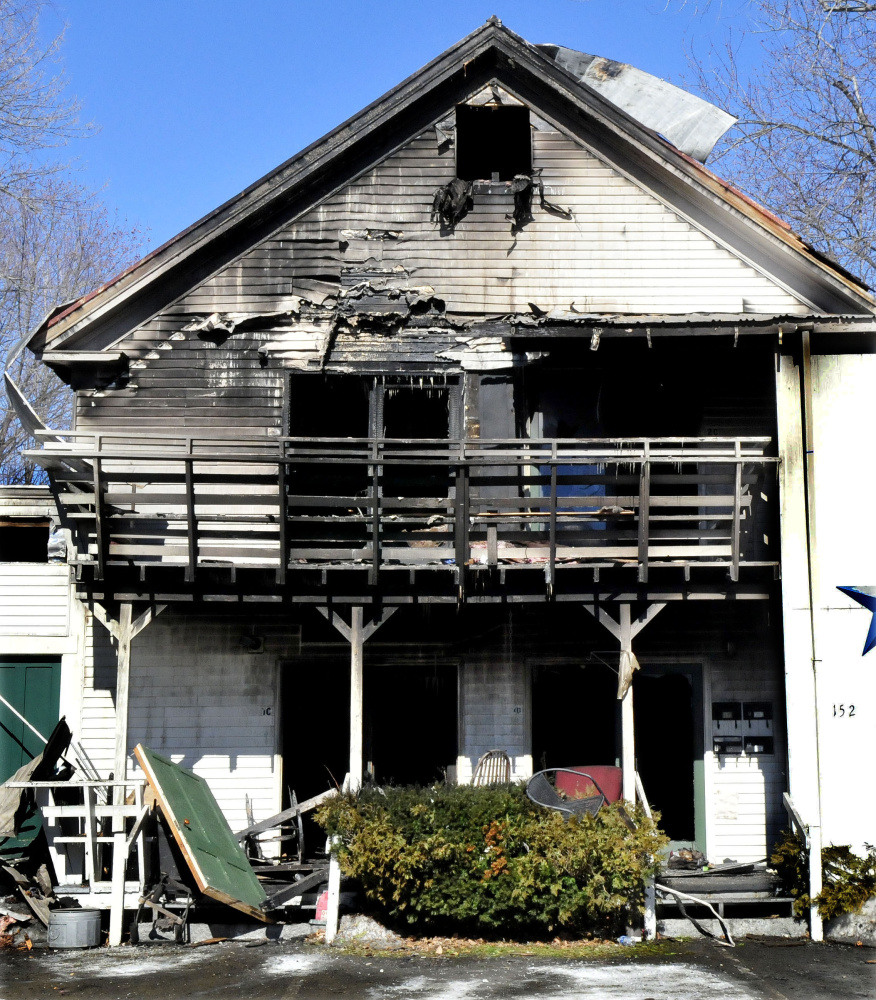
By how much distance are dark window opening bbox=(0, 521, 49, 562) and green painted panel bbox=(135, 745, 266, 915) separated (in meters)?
3.63

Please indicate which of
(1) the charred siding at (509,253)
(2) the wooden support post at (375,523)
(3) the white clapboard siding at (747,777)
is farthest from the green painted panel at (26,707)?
(3) the white clapboard siding at (747,777)

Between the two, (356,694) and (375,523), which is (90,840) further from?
(375,523)

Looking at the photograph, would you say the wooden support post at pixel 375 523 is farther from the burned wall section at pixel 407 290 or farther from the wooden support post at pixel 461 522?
the burned wall section at pixel 407 290

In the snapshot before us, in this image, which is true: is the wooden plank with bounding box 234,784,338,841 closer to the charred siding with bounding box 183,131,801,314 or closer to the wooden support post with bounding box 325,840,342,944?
the wooden support post with bounding box 325,840,342,944

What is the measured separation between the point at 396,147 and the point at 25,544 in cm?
679

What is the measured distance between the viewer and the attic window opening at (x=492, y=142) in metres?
14.0

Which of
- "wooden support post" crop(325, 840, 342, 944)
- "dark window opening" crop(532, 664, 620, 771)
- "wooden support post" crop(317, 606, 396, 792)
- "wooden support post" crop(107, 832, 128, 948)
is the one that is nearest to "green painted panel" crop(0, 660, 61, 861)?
"wooden support post" crop(107, 832, 128, 948)

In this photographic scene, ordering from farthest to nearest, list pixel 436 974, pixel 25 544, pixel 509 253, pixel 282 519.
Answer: pixel 25 544 → pixel 509 253 → pixel 282 519 → pixel 436 974

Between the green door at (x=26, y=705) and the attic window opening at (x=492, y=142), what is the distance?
787cm

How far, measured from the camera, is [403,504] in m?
12.1

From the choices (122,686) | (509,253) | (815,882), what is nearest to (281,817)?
(122,686)

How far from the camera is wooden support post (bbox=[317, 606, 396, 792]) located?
1198 centimetres

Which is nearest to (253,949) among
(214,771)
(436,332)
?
(214,771)

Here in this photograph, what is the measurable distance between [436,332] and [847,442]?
16.0 feet
